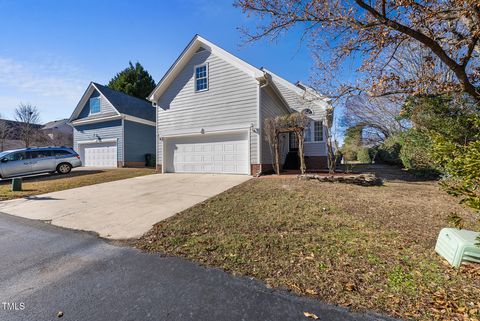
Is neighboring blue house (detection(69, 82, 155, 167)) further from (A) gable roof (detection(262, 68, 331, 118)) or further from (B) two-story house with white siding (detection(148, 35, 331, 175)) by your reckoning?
(A) gable roof (detection(262, 68, 331, 118))

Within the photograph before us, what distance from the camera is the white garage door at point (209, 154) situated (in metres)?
10.7

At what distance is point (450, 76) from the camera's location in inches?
454

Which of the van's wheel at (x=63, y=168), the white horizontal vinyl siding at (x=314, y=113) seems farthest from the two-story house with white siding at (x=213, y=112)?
the van's wheel at (x=63, y=168)

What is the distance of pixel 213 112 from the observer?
36.7 ft

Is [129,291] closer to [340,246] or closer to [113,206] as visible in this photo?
[340,246]

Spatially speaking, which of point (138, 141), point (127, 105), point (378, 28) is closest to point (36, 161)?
point (138, 141)

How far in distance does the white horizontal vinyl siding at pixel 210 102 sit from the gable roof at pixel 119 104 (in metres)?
6.43

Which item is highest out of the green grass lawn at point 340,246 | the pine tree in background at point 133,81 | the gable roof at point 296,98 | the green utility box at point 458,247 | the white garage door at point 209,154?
the pine tree in background at point 133,81

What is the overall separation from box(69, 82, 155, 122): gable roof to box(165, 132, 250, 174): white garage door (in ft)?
24.5

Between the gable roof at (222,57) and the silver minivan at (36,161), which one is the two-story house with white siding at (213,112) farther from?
the silver minivan at (36,161)

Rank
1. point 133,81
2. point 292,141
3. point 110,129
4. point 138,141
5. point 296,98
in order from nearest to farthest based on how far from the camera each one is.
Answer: point 296,98, point 292,141, point 110,129, point 138,141, point 133,81

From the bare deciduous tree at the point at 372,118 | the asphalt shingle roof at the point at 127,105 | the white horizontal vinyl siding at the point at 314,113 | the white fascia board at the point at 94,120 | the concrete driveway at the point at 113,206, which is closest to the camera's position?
the concrete driveway at the point at 113,206

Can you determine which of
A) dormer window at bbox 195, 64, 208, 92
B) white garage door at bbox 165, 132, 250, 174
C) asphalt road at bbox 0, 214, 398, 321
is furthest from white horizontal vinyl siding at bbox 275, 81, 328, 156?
asphalt road at bbox 0, 214, 398, 321

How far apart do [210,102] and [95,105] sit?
12.6 m
